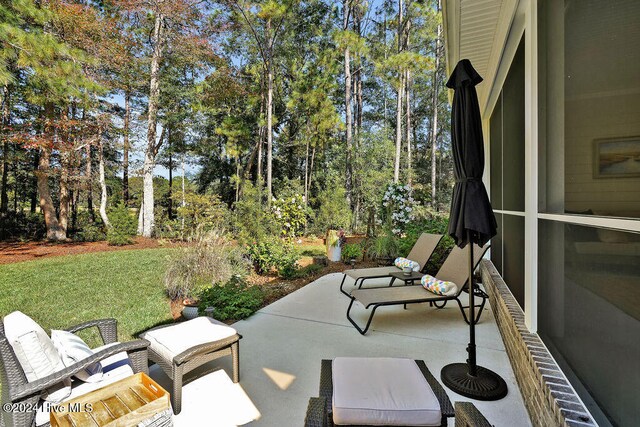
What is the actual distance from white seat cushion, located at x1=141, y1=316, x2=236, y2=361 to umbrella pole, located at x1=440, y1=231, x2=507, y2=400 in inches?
70.0

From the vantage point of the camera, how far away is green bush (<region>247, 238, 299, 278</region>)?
6031mm

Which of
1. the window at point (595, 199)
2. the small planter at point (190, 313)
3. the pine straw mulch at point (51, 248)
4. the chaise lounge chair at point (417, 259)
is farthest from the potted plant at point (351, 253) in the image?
the window at point (595, 199)

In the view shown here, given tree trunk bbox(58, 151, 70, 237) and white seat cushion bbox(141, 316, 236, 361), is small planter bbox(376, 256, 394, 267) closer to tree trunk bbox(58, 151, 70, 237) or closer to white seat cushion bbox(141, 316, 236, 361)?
white seat cushion bbox(141, 316, 236, 361)

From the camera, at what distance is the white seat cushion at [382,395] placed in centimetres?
153

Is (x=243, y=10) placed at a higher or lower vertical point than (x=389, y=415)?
higher

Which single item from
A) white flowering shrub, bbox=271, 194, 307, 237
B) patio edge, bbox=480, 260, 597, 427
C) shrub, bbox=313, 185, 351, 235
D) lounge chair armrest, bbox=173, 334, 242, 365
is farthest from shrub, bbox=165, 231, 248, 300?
shrub, bbox=313, 185, 351, 235

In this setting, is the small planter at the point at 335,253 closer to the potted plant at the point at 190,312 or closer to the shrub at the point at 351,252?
the shrub at the point at 351,252

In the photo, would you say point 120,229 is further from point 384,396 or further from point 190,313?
point 384,396

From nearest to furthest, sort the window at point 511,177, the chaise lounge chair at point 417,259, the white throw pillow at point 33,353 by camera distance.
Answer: the white throw pillow at point 33,353, the window at point 511,177, the chaise lounge chair at point 417,259

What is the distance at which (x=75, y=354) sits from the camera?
76.9 inches

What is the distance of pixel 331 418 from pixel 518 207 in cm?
255

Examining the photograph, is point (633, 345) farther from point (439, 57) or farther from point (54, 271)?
point (439, 57)

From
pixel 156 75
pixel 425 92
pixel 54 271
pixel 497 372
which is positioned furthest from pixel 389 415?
pixel 425 92

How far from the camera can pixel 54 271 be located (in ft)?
21.9
